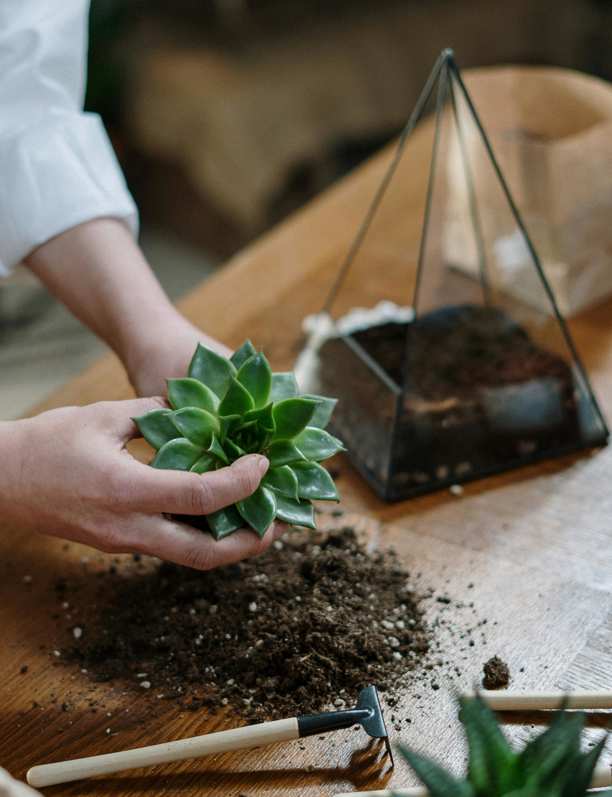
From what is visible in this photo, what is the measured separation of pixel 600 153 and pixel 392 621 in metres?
0.78

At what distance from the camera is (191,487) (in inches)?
33.5

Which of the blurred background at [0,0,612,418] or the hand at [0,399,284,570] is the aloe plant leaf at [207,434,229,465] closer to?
the hand at [0,399,284,570]

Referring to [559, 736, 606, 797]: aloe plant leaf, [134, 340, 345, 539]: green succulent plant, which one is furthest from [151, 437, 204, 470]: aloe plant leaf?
[559, 736, 606, 797]: aloe plant leaf

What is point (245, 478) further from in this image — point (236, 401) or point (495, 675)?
point (495, 675)

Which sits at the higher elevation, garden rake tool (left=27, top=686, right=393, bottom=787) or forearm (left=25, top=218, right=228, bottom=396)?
forearm (left=25, top=218, right=228, bottom=396)

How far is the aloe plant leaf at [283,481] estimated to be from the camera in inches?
35.6

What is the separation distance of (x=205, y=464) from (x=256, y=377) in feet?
0.32

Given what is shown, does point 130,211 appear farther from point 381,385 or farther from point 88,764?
point 88,764

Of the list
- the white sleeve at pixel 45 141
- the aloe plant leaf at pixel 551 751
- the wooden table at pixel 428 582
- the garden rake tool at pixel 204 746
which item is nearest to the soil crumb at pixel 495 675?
the wooden table at pixel 428 582

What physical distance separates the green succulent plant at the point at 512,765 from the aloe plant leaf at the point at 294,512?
0.29m

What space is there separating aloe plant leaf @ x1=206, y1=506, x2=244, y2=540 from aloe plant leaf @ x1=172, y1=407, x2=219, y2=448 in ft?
0.22

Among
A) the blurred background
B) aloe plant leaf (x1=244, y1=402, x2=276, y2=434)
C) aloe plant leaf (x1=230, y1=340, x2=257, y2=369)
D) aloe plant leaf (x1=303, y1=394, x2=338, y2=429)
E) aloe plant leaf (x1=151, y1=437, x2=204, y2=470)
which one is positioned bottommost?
the blurred background

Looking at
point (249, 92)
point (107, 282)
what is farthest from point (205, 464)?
point (249, 92)

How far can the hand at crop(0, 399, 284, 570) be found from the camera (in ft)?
2.82
